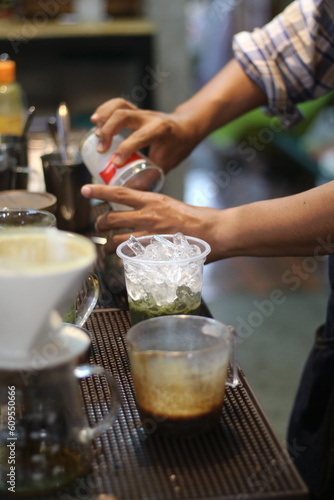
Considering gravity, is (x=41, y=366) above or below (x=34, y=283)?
below

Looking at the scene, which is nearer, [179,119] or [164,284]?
Answer: [164,284]

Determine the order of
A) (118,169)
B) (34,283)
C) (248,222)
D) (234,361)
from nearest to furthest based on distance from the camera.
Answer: (34,283), (234,361), (248,222), (118,169)

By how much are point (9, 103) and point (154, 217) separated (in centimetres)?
96

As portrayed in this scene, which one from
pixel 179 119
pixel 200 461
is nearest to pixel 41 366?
pixel 200 461

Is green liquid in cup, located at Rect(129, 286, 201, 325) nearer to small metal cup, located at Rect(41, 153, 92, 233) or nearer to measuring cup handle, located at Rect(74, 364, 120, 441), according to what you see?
measuring cup handle, located at Rect(74, 364, 120, 441)

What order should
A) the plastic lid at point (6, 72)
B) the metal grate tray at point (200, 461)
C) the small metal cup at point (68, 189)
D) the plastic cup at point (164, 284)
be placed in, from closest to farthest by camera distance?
the metal grate tray at point (200, 461) → the plastic cup at point (164, 284) → the small metal cup at point (68, 189) → the plastic lid at point (6, 72)

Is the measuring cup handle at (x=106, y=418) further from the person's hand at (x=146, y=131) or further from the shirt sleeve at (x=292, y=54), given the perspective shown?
the shirt sleeve at (x=292, y=54)

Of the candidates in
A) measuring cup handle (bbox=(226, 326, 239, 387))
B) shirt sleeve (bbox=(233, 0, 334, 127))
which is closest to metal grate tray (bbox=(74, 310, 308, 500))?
measuring cup handle (bbox=(226, 326, 239, 387))

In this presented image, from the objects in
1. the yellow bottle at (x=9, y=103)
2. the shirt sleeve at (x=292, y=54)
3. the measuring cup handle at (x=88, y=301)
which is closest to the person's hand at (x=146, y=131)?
the shirt sleeve at (x=292, y=54)

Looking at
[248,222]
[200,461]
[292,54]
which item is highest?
[292,54]

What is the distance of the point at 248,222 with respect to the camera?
49.0 inches

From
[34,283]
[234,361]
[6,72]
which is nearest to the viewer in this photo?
[34,283]

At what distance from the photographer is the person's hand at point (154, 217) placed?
125 centimetres

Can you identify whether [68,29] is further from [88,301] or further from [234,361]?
[234,361]
